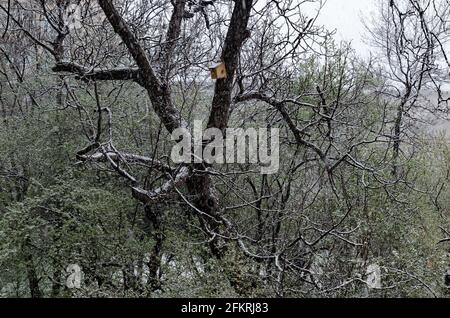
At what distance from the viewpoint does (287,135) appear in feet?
17.1

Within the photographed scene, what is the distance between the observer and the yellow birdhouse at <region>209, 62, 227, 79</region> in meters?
3.87

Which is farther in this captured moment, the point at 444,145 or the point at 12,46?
the point at 444,145

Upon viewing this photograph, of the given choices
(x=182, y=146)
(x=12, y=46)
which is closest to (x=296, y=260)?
(x=182, y=146)

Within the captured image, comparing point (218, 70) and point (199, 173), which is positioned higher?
point (218, 70)

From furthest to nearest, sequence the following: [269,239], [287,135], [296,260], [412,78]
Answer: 1. [412,78]
2. [287,135]
3. [269,239]
4. [296,260]

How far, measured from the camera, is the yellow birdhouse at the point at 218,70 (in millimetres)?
3873

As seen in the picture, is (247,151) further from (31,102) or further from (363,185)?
(31,102)

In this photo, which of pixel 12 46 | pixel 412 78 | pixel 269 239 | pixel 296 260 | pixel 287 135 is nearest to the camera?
pixel 296 260

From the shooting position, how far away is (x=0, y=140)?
481 centimetres

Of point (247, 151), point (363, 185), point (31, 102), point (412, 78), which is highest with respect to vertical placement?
point (412, 78)

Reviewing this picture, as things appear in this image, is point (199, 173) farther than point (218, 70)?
Yes

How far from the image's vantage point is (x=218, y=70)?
389 cm

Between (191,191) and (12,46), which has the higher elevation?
(12,46)

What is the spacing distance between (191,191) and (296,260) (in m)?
1.21
